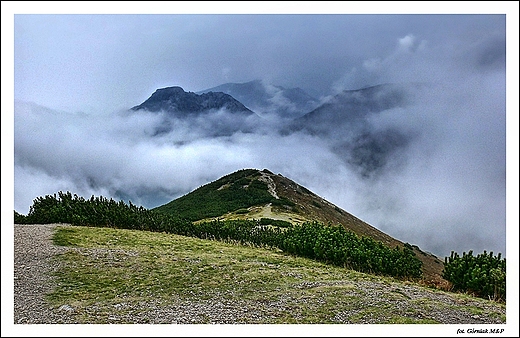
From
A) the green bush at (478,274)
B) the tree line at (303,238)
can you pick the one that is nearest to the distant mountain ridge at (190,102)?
the tree line at (303,238)

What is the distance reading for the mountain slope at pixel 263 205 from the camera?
26.0 meters

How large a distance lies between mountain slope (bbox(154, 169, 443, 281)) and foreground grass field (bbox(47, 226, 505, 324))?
37.2 ft

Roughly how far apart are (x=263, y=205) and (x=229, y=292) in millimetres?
18449

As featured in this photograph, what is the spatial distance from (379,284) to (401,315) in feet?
7.96

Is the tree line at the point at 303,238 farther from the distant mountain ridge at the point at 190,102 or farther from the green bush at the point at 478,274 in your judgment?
the distant mountain ridge at the point at 190,102

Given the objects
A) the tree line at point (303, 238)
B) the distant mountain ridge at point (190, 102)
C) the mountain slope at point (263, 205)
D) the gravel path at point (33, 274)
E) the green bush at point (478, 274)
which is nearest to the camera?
the gravel path at point (33, 274)

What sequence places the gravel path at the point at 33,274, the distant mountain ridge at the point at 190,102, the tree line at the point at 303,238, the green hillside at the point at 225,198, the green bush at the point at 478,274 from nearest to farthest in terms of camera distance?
the gravel path at the point at 33,274 < the green bush at the point at 478,274 < the tree line at the point at 303,238 < the distant mountain ridge at the point at 190,102 < the green hillside at the point at 225,198

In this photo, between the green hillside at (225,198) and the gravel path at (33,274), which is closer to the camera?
the gravel path at (33,274)

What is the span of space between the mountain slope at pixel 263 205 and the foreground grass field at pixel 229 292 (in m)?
11.4

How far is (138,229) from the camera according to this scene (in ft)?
55.0

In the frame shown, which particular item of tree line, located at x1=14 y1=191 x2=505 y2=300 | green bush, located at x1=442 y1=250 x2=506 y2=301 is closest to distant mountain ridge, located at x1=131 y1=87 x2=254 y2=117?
tree line, located at x1=14 y1=191 x2=505 y2=300

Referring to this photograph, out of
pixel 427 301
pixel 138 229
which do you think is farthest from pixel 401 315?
pixel 138 229

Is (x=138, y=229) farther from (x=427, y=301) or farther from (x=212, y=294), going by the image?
(x=427, y=301)

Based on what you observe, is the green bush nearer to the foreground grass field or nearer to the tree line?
the tree line
